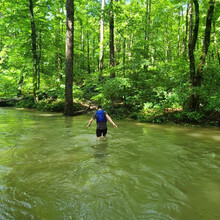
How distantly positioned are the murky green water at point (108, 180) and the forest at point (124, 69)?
511 centimetres

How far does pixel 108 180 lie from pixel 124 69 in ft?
36.7

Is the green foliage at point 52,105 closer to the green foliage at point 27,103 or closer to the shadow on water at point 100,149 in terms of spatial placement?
the green foliage at point 27,103

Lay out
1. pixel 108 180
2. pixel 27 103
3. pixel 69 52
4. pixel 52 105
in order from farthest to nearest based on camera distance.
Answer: pixel 27 103 < pixel 52 105 < pixel 69 52 < pixel 108 180

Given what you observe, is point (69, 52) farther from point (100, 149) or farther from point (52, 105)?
point (100, 149)

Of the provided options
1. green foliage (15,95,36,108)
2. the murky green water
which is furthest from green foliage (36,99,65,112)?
the murky green water

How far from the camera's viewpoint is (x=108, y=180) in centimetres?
407

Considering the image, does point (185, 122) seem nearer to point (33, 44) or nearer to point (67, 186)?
point (67, 186)

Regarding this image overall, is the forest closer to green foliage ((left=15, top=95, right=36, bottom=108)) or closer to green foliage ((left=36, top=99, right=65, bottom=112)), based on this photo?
green foliage ((left=36, top=99, right=65, bottom=112))

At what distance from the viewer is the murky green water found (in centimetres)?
300

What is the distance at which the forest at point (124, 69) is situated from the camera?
11.2 meters

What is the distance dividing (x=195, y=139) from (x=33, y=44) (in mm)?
17833

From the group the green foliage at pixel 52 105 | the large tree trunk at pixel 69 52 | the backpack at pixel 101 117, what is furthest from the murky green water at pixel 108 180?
the green foliage at pixel 52 105

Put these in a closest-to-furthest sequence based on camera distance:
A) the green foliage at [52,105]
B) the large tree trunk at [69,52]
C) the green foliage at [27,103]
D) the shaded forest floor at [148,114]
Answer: the shaded forest floor at [148,114], the large tree trunk at [69,52], the green foliage at [52,105], the green foliage at [27,103]

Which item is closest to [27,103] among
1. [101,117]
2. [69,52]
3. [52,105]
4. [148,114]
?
[52,105]
